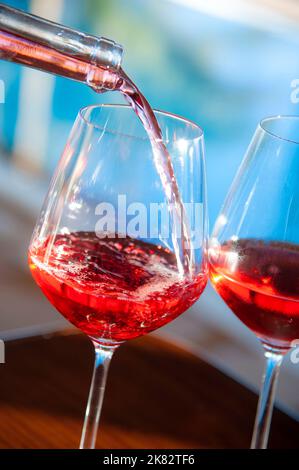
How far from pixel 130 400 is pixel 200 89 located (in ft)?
6.49

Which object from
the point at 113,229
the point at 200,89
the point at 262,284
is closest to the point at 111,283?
the point at 113,229

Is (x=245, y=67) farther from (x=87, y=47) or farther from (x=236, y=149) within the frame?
(x=87, y=47)

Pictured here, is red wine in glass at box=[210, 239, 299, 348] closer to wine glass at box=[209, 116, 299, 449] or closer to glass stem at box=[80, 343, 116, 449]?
wine glass at box=[209, 116, 299, 449]

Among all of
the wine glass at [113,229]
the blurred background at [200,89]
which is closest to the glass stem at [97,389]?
the wine glass at [113,229]

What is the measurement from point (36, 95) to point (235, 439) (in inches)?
105

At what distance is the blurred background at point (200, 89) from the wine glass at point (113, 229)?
150 cm

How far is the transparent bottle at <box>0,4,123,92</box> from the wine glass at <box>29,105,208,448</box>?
0.14 feet

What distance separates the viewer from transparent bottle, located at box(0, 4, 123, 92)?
610mm

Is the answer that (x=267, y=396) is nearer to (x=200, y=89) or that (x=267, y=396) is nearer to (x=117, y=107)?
(x=117, y=107)

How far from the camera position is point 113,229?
0.71m

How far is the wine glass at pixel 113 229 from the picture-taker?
26.4 inches

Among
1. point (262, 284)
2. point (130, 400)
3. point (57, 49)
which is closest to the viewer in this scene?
point (57, 49)

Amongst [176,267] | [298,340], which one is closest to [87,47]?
[176,267]

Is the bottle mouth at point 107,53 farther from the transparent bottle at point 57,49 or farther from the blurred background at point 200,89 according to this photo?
the blurred background at point 200,89
